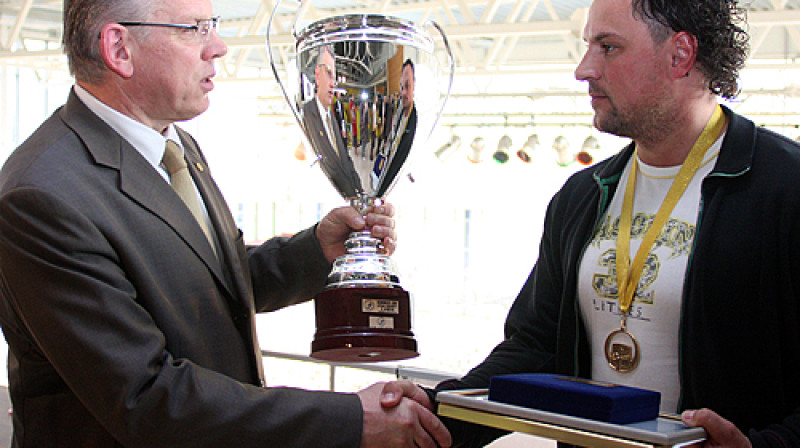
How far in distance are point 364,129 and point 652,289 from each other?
2.17 ft

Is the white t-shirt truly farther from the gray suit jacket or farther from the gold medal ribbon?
the gray suit jacket

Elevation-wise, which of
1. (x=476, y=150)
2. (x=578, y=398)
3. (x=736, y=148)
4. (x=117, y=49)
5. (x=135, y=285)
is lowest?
(x=578, y=398)

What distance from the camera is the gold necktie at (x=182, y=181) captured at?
1.68m

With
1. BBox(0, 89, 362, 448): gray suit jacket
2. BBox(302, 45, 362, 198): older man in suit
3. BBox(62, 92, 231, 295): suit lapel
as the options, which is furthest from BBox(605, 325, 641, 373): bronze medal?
BBox(62, 92, 231, 295): suit lapel

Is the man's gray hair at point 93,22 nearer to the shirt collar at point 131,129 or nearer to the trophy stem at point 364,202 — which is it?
the shirt collar at point 131,129

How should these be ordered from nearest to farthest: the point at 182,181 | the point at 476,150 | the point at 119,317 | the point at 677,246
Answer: the point at 119,317
the point at 677,246
the point at 182,181
the point at 476,150

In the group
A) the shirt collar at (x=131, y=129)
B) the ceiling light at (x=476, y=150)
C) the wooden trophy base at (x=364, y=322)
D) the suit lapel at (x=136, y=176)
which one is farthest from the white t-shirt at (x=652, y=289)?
the ceiling light at (x=476, y=150)

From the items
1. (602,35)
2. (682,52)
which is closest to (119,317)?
(602,35)

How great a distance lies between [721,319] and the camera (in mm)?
1380

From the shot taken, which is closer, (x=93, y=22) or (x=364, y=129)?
(x=93, y=22)

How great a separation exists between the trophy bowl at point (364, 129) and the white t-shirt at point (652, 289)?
14.6 inches

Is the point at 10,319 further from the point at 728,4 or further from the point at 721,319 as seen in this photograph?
the point at 728,4

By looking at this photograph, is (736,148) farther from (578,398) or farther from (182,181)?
(182,181)

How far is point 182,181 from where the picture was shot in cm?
170
